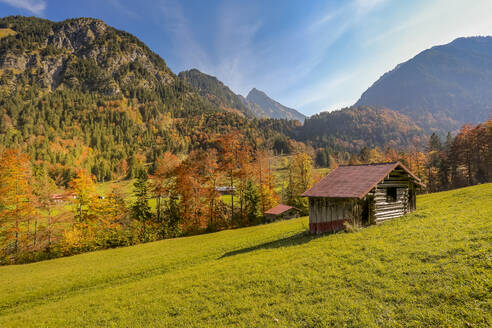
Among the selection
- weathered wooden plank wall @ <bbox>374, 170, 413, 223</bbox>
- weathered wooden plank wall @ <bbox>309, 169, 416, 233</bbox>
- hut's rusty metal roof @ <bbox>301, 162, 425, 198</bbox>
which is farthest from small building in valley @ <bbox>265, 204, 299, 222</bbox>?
weathered wooden plank wall @ <bbox>374, 170, 413, 223</bbox>

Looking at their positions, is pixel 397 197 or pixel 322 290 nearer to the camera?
pixel 322 290

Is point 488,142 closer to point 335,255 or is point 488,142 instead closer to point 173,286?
point 335,255

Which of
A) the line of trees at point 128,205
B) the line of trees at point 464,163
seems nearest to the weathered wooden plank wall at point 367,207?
the line of trees at point 128,205

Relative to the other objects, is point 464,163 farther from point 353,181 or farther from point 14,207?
point 14,207

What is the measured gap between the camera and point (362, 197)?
17797mm

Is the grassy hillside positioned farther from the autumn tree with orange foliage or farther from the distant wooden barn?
the autumn tree with orange foliage

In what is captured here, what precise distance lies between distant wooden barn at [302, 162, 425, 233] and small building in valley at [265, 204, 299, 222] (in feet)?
72.3

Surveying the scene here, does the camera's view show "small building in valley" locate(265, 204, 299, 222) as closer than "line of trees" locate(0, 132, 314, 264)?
No

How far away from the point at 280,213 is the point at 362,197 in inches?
1045

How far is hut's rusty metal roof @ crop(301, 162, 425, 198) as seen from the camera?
18734 mm

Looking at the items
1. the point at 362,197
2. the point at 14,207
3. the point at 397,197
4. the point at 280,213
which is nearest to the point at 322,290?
the point at 362,197

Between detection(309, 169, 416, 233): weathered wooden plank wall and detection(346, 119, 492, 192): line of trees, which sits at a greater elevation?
detection(346, 119, 492, 192): line of trees

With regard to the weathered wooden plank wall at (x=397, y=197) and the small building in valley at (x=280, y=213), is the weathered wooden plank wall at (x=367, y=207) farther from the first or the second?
the small building in valley at (x=280, y=213)

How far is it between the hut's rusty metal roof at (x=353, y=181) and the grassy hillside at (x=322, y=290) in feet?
10.9
